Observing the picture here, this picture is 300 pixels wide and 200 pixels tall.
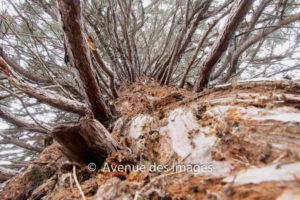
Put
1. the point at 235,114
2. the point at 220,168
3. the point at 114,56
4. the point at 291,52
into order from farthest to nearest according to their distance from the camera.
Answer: the point at 114,56 → the point at 291,52 → the point at 235,114 → the point at 220,168

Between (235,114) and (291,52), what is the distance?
1.83 meters

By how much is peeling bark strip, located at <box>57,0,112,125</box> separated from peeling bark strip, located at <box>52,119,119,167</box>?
283 millimetres

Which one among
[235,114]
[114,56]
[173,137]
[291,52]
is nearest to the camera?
[235,114]

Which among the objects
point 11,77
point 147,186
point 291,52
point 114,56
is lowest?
point 147,186

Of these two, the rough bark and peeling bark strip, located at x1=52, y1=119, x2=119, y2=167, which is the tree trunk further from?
Result: the rough bark

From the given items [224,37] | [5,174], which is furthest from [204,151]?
[5,174]

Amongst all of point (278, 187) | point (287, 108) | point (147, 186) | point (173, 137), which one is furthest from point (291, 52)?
point (147, 186)

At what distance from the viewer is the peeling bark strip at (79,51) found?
576 mm

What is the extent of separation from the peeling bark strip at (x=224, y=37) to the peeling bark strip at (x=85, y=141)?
82 cm

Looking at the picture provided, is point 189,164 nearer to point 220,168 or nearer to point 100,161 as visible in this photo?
point 220,168

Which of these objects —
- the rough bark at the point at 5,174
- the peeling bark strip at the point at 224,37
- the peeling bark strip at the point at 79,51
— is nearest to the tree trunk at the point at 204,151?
the rough bark at the point at 5,174

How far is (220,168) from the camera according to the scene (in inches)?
15.9

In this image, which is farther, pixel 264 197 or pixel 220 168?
pixel 220 168
